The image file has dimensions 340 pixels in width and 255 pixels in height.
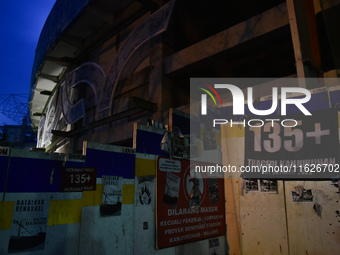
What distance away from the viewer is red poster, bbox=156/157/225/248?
4.28 m

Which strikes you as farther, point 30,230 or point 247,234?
point 247,234

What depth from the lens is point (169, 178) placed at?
14.7 ft

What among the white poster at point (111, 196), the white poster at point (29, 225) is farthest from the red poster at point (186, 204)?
the white poster at point (29, 225)

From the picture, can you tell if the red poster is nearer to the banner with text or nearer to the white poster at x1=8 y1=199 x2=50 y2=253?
the banner with text

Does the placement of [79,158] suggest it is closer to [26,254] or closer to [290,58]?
[26,254]

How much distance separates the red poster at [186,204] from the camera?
14.0 ft

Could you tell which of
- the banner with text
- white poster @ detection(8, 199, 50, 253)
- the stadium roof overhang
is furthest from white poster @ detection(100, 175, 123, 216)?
the stadium roof overhang

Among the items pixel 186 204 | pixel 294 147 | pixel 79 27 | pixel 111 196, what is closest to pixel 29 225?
pixel 111 196

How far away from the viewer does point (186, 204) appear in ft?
15.3

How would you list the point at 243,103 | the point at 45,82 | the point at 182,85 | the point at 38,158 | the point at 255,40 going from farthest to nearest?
1. the point at 45,82
2. the point at 182,85
3. the point at 255,40
4. the point at 243,103
5. the point at 38,158

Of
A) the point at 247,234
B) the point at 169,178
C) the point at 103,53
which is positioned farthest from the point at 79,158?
the point at 103,53

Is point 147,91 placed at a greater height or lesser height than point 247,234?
greater

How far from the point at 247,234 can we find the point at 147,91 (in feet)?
17.8

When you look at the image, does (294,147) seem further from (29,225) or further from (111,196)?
(29,225)
